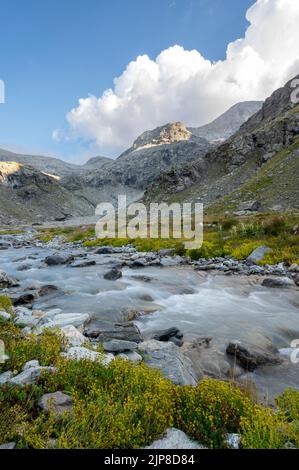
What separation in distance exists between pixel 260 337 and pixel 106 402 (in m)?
7.11

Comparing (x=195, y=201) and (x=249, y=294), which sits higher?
(x=195, y=201)

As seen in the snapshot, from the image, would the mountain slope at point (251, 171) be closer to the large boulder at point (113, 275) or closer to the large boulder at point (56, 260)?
the large boulder at point (56, 260)

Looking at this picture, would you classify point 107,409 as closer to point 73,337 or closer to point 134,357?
point 134,357

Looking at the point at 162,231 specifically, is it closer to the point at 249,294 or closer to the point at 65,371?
the point at 249,294

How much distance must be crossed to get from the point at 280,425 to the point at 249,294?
40.2 feet

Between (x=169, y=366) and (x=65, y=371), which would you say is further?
(x=169, y=366)

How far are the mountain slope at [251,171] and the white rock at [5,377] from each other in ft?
140

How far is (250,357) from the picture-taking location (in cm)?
853

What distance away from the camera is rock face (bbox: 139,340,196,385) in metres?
6.54

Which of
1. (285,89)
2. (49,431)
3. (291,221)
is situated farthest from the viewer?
(285,89)

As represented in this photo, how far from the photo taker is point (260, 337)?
10625 mm

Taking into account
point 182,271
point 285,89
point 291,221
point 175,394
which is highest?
point 285,89

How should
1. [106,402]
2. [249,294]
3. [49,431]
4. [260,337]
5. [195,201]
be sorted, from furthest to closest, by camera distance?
[195,201] < [249,294] < [260,337] < [106,402] < [49,431]

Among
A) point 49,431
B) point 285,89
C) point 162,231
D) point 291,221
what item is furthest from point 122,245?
point 285,89
